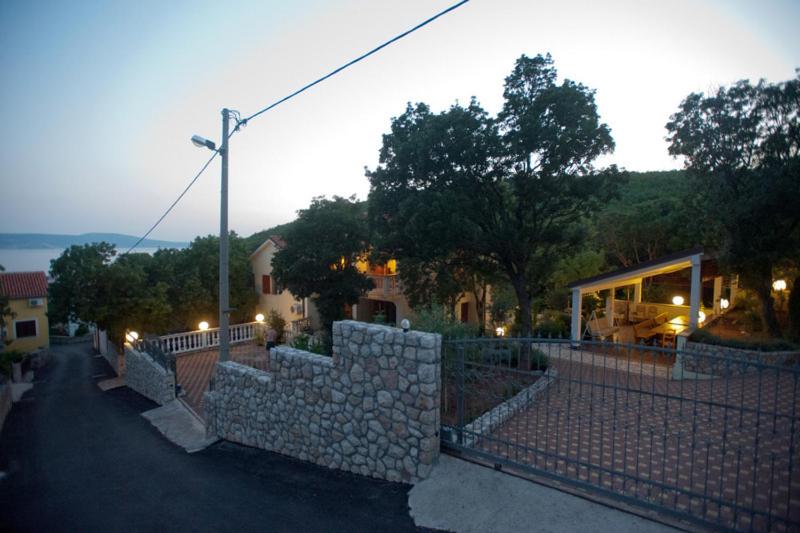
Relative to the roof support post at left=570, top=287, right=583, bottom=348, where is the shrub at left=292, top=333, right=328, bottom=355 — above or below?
below

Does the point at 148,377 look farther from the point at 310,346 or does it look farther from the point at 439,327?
the point at 439,327

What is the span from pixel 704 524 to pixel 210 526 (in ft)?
18.2

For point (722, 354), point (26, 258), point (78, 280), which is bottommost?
point (722, 354)

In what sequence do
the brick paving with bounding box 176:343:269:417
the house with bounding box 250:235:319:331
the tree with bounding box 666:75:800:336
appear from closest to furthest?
1. the tree with bounding box 666:75:800:336
2. the brick paving with bounding box 176:343:269:417
3. the house with bounding box 250:235:319:331

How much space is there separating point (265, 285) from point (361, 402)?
19.3 meters

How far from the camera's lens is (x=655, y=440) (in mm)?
5977

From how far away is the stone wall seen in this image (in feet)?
17.9

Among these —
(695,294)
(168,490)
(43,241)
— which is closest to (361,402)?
(168,490)

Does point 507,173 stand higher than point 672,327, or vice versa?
point 507,173

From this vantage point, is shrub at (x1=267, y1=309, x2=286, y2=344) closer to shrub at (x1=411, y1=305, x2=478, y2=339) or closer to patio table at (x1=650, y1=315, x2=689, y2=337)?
shrub at (x1=411, y1=305, x2=478, y2=339)

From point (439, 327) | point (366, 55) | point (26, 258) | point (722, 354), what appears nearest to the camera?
point (366, 55)

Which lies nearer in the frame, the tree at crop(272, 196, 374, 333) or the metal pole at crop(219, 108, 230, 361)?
the metal pole at crop(219, 108, 230, 361)

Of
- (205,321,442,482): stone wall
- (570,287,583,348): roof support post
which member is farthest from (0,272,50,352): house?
(570,287,583,348): roof support post

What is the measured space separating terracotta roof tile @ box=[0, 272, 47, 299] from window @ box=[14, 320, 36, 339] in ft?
5.77
